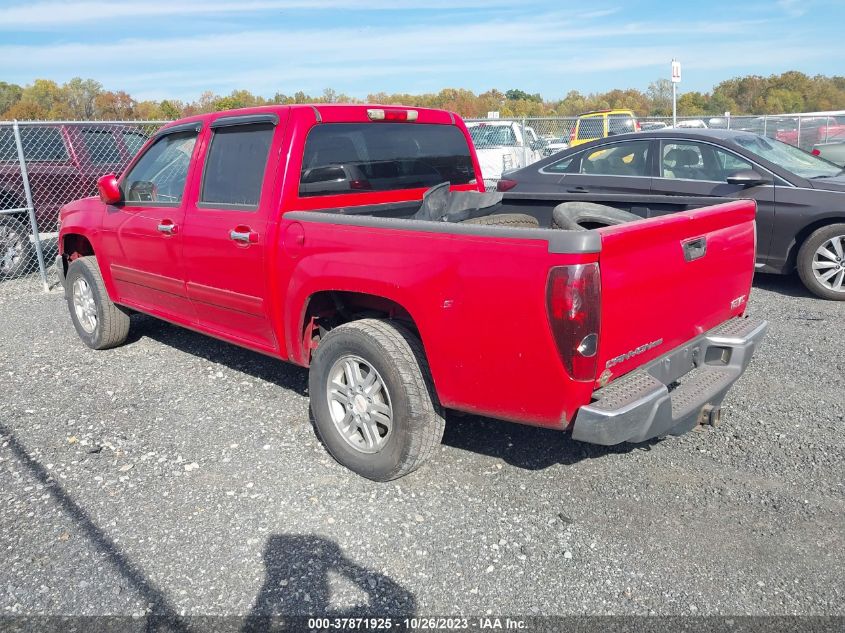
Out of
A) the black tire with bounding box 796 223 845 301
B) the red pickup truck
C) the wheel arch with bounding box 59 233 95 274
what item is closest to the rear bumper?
the red pickup truck

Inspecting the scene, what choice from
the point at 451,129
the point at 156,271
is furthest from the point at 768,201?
the point at 156,271

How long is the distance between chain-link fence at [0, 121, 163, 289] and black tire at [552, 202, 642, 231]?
6875mm

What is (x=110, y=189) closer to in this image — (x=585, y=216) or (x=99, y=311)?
(x=99, y=311)

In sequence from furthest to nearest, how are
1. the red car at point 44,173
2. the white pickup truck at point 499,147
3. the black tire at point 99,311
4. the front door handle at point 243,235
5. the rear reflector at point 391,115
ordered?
the white pickup truck at point 499,147 < the red car at point 44,173 < the black tire at point 99,311 < the rear reflector at point 391,115 < the front door handle at point 243,235

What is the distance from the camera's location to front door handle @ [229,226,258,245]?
3.96 metres

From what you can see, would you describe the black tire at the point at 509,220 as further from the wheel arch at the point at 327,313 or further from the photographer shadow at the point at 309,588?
the photographer shadow at the point at 309,588

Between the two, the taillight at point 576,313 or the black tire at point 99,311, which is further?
the black tire at point 99,311

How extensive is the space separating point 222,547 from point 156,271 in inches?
94.4

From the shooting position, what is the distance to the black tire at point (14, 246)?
30.0 ft

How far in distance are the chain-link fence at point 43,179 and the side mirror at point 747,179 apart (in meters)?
6.83

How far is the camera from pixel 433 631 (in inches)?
103

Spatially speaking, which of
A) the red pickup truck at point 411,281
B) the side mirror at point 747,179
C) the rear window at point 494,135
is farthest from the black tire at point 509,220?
the rear window at point 494,135

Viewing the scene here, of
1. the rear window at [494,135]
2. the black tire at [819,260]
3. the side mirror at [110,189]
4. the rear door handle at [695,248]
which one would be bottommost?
the black tire at [819,260]

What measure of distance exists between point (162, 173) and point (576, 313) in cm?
337
